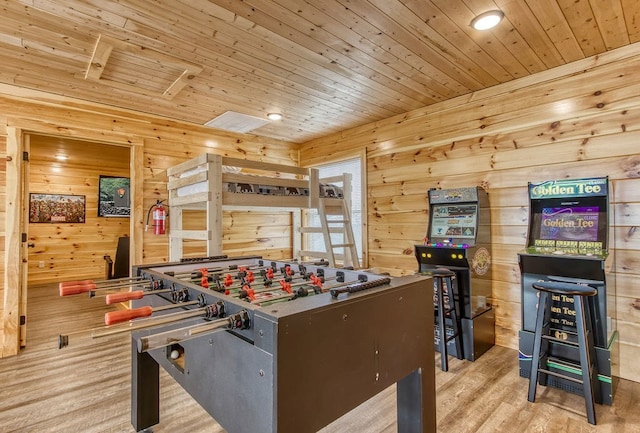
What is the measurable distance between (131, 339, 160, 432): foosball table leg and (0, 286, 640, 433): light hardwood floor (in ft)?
0.39

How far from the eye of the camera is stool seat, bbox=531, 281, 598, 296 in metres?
1.95

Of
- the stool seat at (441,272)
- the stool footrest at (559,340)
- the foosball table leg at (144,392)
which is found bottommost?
the foosball table leg at (144,392)

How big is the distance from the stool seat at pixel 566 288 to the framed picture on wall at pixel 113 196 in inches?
288

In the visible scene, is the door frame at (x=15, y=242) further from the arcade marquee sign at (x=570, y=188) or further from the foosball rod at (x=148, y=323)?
the arcade marquee sign at (x=570, y=188)

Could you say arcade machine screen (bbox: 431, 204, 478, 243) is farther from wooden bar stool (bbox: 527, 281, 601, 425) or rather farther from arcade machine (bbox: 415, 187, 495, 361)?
wooden bar stool (bbox: 527, 281, 601, 425)

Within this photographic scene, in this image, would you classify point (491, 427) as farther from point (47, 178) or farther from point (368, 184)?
point (47, 178)

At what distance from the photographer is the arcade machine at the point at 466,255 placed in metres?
2.77

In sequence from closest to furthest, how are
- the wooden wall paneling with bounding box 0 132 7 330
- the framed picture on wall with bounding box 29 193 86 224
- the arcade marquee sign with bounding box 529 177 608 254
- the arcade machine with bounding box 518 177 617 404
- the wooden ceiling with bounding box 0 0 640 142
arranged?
the wooden ceiling with bounding box 0 0 640 142
the arcade machine with bounding box 518 177 617 404
the arcade marquee sign with bounding box 529 177 608 254
the wooden wall paneling with bounding box 0 132 7 330
the framed picture on wall with bounding box 29 193 86 224

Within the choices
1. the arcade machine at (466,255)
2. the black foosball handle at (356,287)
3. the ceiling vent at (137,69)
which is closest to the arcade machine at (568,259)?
the arcade machine at (466,255)

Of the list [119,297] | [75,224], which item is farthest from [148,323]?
[75,224]

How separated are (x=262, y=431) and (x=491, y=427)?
165cm

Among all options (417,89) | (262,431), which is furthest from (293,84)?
(262,431)

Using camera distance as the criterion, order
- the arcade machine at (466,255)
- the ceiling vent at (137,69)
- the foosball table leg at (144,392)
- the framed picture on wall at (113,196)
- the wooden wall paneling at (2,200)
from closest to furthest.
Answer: the foosball table leg at (144,392)
the ceiling vent at (137,69)
the arcade machine at (466,255)
the wooden wall paneling at (2,200)
the framed picture on wall at (113,196)

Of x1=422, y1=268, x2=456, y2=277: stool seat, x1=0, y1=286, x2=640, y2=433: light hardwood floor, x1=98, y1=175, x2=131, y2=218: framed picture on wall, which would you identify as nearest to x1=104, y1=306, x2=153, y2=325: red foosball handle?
x1=0, y1=286, x2=640, y2=433: light hardwood floor
